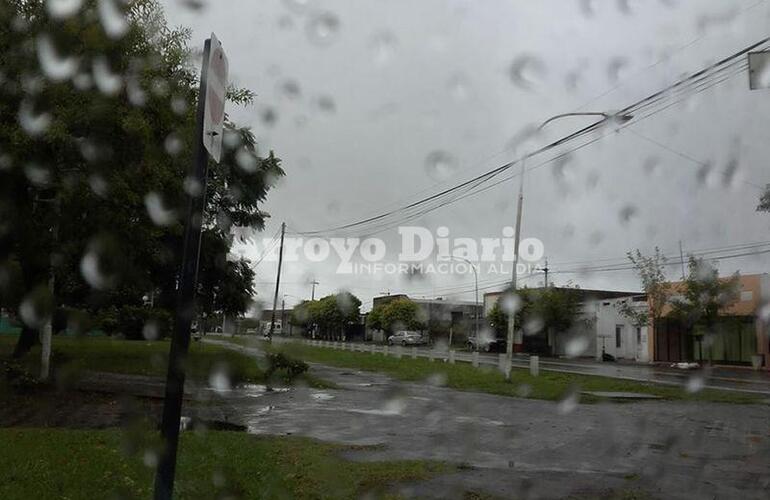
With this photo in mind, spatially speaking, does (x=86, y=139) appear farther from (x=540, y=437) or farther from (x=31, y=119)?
(x=540, y=437)

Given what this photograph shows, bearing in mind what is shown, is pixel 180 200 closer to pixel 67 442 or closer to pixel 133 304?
pixel 67 442

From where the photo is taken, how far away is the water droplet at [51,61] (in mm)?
10219

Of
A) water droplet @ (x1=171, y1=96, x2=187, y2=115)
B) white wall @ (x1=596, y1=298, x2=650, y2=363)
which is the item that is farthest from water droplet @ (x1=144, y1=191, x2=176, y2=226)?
white wall @ (x1=596, y1=298, x2=650, y2=363)

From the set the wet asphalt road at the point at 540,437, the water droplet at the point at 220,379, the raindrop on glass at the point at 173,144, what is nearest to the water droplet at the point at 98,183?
the raindrop on glass at the point at 173,144

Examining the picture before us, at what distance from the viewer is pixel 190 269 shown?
4070 mm

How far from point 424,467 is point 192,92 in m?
7.99

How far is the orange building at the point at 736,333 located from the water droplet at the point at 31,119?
26.9m

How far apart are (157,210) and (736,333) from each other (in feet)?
96.6

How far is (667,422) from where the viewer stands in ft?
41.3

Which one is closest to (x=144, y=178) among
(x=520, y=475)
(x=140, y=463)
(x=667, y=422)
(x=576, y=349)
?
(x=140, y=463)

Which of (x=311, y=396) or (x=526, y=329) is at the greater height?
(x=526, y=329)

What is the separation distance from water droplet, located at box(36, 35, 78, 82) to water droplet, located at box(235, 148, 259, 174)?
45.8 feet

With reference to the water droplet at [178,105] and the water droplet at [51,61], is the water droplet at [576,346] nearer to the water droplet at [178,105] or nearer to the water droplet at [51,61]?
the water droplet at [178,105]

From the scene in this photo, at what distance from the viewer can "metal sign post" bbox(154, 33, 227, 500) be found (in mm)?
3945
